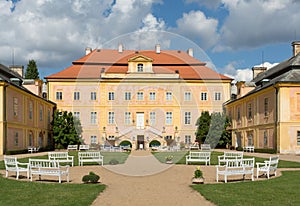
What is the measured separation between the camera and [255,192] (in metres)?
9.41

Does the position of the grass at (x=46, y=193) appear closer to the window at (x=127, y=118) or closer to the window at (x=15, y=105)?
the window at (x=15, y=105)

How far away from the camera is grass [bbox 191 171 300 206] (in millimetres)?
8242

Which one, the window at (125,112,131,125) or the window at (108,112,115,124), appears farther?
the window at (108,112,115,124)

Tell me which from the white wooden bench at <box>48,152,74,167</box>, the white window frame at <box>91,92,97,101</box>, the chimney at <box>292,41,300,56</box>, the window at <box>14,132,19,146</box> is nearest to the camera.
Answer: the white wooden bench at <box>48,152,74,167</box>

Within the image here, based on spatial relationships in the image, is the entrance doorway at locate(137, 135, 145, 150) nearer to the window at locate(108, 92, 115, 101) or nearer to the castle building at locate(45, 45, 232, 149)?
the castle building at locate(45, 45, 232, 149)

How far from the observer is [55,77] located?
146ft

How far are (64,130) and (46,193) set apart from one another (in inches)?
1195

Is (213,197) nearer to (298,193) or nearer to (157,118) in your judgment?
(298,193)

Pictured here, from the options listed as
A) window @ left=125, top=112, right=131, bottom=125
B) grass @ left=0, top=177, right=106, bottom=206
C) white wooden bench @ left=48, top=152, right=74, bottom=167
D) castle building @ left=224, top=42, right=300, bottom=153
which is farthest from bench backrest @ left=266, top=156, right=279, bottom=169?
window @ left=125, top=112, right=131, bottom=125

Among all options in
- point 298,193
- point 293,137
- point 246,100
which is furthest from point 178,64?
point 298,193

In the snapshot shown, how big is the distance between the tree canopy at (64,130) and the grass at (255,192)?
2857 cm

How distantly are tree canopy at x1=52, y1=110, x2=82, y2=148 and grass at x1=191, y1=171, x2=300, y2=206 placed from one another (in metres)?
28.6

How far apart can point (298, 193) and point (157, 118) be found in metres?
38.7

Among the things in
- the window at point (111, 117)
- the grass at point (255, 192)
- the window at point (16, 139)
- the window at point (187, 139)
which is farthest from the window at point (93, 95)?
the grass at point (255, 192)
